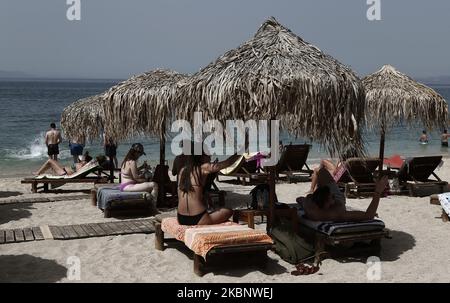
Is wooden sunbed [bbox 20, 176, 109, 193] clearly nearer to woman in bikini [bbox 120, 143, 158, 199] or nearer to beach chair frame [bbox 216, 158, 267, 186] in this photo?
woman in bikini [bbox 120, 143, 158, 199]

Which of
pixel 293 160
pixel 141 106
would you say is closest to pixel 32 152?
pixel 293 160

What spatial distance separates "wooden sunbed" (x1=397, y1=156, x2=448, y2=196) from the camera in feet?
32.8

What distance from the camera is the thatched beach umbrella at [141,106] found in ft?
27.2

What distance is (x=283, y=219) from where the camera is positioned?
6.33 metres

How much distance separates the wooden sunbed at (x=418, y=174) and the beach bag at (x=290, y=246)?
4717 mm

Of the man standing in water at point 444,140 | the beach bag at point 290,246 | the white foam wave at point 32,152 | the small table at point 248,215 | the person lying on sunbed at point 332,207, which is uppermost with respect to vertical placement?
the person lying on sunbed at point 332,207

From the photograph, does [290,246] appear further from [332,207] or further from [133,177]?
[133,177]

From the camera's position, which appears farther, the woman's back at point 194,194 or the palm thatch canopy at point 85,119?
the palm thatch canopy at point 85,119

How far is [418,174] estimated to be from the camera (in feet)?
33.6

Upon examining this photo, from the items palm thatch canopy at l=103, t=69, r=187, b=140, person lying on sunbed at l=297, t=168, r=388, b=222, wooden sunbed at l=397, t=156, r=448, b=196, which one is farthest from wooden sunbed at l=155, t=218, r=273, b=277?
wooden sunbed at l=397, t=156, r=448, b=196

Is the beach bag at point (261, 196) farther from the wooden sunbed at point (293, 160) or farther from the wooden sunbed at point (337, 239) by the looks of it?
the wooden sunbed at point (293, 160)

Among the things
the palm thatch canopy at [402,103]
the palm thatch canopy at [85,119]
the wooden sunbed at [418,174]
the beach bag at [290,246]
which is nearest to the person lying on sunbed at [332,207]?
the beach bag at [290,246]

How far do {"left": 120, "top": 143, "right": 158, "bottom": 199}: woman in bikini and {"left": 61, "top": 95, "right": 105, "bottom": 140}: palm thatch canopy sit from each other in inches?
121
